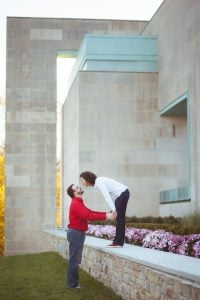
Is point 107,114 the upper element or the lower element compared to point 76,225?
upper

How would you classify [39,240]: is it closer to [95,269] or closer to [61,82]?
[61,82]

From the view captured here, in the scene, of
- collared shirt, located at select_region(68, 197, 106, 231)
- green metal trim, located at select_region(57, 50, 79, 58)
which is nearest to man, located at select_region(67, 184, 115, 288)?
collared shirt, located at select_region(68, 197, 106, 231)

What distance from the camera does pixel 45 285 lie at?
11094 mm

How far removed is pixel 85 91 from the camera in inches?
982

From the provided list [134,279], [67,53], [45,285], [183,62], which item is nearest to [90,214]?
[134,279]

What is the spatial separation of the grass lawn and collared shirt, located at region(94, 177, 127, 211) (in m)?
1.32

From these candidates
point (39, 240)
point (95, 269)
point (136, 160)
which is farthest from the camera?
point (39, 240)

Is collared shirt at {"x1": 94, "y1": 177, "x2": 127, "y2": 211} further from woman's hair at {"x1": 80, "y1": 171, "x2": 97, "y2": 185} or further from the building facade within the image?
the building facade

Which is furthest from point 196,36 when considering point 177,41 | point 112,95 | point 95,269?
point 95,269

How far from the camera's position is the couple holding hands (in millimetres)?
9836

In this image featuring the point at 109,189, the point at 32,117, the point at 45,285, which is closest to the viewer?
the point at 109,189

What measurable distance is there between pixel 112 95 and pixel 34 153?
5.87 m

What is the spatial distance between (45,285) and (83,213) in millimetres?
1940

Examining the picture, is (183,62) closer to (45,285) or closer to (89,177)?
(45,285)
